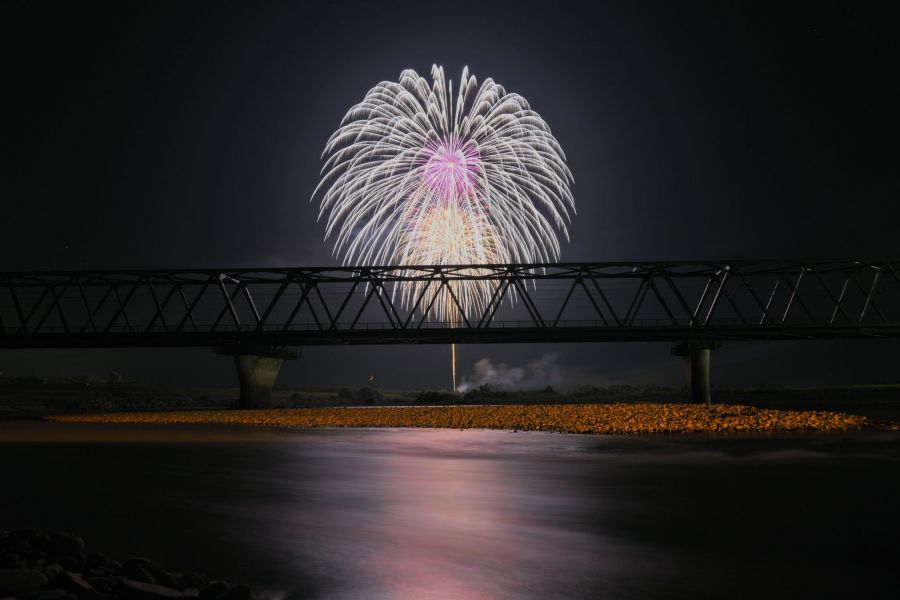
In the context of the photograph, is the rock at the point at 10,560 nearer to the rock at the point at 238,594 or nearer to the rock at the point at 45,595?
the rock at the point at 45,595

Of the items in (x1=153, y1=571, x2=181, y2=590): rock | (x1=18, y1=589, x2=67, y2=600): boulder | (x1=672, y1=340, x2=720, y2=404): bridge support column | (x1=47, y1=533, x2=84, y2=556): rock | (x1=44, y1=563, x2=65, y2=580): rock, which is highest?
(x1=18, y1=589, x2=67, y2=600): boulder

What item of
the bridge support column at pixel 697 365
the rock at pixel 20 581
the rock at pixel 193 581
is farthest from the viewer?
the bridge support column at pixel 697 365

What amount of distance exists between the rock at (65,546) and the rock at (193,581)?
162cm

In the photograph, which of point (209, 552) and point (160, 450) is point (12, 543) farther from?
point (160, 450)

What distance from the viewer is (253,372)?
5366 centimetres

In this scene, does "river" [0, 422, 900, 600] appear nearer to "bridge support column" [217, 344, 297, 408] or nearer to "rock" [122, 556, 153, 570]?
"rock" [122, 556, 153, 570]

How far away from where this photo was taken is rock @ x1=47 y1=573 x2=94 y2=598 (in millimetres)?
5473

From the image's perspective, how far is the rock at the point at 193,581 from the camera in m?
5.83

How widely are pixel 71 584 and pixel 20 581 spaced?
0.38m

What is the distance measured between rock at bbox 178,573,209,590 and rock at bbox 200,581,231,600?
0.59 ft

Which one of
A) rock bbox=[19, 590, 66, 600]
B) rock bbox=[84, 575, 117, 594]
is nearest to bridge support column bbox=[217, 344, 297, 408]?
rock bbox=[84, 575, 117, 594]

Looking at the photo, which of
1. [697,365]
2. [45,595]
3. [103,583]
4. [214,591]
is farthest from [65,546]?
[697,365]

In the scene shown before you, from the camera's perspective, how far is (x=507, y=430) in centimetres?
2997

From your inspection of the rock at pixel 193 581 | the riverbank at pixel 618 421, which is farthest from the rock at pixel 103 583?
the riverbank at pixel 618 421
